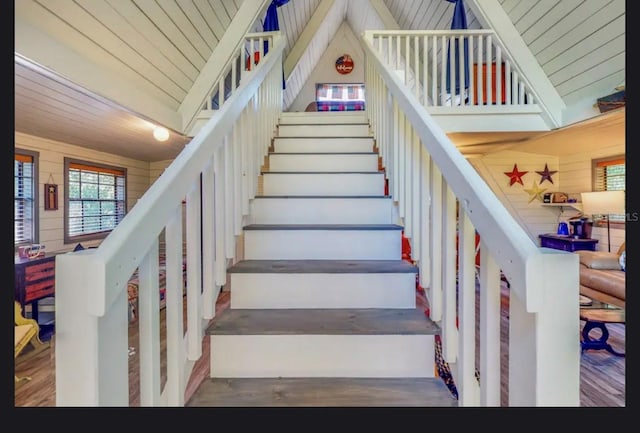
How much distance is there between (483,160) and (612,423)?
17.5 ft

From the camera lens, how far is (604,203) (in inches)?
139

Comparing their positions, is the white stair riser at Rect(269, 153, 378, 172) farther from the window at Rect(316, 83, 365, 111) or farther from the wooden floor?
the window at Rect(316, 83, 365, 111)

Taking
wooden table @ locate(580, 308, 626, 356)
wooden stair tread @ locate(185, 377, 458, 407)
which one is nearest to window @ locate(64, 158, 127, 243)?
wooden stair tread @ locate(185, 377, 458, 407)

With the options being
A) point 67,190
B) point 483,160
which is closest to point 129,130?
point 67,190

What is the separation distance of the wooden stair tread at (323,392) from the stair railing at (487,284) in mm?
109

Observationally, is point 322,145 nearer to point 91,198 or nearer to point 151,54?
point 151,54

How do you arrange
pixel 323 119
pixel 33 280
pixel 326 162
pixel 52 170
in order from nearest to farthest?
pixel 326 162, pixel 33 280, pixel 323 119, pixel 52 170

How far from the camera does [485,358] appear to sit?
30.8 inches

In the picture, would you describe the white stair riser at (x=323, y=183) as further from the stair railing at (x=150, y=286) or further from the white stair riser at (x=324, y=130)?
the white stair riser at (x=324, y=130)

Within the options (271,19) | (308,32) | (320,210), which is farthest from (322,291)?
(308,32)

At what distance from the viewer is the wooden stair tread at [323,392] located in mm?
957

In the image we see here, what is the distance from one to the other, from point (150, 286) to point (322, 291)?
2.33 ft

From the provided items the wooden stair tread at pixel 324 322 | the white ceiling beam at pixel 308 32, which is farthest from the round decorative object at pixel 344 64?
the wooden stair tread at pixel 324 322

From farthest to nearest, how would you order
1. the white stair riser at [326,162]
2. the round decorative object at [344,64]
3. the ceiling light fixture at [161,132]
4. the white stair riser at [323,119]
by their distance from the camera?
the round decorative object at [344,64] < the white stair riser at [323,119] < the ceiling light fixture at [161,132] < the white stair riser at [326,162]
